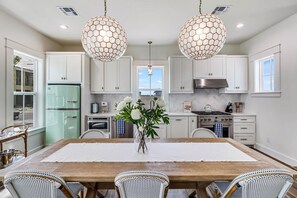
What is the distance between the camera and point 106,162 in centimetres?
157

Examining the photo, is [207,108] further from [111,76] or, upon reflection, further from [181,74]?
[111,76]

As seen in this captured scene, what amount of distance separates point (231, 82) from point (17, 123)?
506cm

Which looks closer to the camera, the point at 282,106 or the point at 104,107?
the point at 282,106

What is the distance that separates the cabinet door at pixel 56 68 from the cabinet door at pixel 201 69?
10.9 ft

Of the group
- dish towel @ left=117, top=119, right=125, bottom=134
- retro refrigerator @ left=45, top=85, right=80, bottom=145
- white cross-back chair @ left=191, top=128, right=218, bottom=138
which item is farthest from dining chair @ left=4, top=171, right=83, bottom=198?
dish towel @ left=117, top=119, right=125, bottom=134

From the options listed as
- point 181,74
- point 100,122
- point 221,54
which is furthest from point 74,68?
point 221,54

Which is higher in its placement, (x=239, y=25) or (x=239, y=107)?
(x=239, y=25)

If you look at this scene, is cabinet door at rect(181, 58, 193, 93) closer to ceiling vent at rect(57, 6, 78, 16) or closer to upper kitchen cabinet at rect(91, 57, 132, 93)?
upper kitchen cabinet at rect(91, 57, 132, 93)

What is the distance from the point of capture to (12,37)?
331 cm

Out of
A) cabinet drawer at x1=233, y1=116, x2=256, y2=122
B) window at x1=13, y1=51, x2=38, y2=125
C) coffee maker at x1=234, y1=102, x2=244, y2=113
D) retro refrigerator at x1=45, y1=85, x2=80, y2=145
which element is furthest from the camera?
coffee maker at x1=234, y1=102, x2=244, y2=113

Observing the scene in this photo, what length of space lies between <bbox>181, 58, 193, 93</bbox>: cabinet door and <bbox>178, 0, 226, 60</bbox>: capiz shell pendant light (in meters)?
2.91

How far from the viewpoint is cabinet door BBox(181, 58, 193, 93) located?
→ 4754 mm

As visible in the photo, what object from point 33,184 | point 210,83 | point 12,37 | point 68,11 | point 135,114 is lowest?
point 33,184

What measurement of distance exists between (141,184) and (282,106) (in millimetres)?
3621
